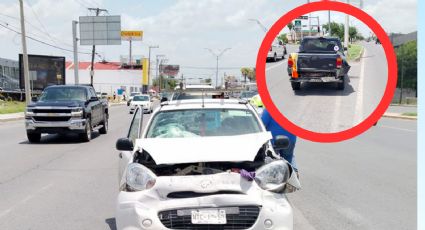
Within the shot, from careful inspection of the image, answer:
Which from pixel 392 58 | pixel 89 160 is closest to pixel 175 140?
pixel 392 58

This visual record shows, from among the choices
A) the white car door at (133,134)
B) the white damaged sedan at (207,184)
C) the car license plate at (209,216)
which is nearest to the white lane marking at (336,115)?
the white damaged sedan at (207,184)

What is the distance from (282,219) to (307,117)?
56.9 inches

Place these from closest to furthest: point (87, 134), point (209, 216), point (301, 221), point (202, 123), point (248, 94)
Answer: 1. point (209, 216)
2. point (301, 221)
3. point (202, 123)
4. point (248, 94)
5. point (87, 134)

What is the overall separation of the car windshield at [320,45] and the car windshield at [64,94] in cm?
1644

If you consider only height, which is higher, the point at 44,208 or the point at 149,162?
the point at 149,162

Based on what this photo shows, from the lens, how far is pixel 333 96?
3.98m

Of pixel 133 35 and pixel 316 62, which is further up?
pixel 133 35

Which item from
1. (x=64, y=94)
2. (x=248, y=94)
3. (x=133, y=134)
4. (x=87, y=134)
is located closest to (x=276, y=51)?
(x=248, y=94)

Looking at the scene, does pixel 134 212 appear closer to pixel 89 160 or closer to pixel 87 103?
pixel 89 160

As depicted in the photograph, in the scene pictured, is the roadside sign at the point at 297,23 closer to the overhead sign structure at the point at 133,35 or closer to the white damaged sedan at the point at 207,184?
the white damaged sedan at the point at 207,184

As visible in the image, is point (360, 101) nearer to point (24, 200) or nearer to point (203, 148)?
point (203, 148)

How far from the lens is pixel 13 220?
→ 732 centimetres

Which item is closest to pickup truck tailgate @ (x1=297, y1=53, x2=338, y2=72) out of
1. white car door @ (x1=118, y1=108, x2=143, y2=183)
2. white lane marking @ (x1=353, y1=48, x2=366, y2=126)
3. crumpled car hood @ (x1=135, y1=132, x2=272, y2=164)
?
white lane marking @ (x1=353, y1=48, x2=366, y2=126)
